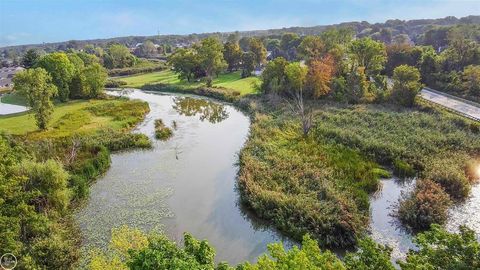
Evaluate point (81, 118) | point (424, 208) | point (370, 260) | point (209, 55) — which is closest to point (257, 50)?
point (209, 55)

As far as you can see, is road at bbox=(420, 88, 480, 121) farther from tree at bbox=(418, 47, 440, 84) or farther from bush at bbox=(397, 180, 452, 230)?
bush at bbox=(397, 180, 452, 230)

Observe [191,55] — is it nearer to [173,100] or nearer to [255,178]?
[173,100]

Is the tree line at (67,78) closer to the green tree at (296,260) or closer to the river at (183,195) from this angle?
the river at (183,195)

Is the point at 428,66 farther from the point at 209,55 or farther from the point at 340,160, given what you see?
the point at 209,55

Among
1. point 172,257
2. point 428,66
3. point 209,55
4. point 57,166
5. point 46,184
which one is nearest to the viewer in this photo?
point 172,257

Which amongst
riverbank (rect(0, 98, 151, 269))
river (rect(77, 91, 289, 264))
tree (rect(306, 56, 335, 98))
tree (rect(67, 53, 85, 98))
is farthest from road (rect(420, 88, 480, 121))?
tree (rect(67, 53, 85, 98))

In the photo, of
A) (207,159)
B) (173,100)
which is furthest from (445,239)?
(173,100)

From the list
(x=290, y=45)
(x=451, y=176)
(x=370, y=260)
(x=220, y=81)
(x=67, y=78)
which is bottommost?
(x=451, y=176)
